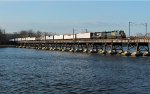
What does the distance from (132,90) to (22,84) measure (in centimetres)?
1321

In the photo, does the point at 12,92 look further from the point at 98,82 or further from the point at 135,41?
the point at 135,41

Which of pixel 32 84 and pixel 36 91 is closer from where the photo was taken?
pixel 36 91

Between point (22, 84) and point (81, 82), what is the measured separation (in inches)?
→ 295

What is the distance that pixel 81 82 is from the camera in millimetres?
48188

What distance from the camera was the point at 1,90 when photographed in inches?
1617

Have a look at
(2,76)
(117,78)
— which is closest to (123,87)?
(117,78)

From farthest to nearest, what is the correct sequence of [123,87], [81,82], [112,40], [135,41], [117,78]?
[112,40] < [135,41] < [117,78] < [81,82] < [123,87]

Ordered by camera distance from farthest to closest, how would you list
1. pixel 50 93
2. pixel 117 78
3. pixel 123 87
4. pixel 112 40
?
pixel 112 40 < pixel 117 78 < pixel 123 87 < pixel 50 93

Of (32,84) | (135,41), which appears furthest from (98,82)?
(135,41)

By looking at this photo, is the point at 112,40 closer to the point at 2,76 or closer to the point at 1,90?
the point at 2,76

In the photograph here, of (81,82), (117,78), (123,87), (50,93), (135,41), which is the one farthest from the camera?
(135,41)

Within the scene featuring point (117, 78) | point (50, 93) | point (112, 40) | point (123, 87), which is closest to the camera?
point (50, 93)

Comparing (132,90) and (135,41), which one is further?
(135,41)

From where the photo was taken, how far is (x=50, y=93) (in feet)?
129
